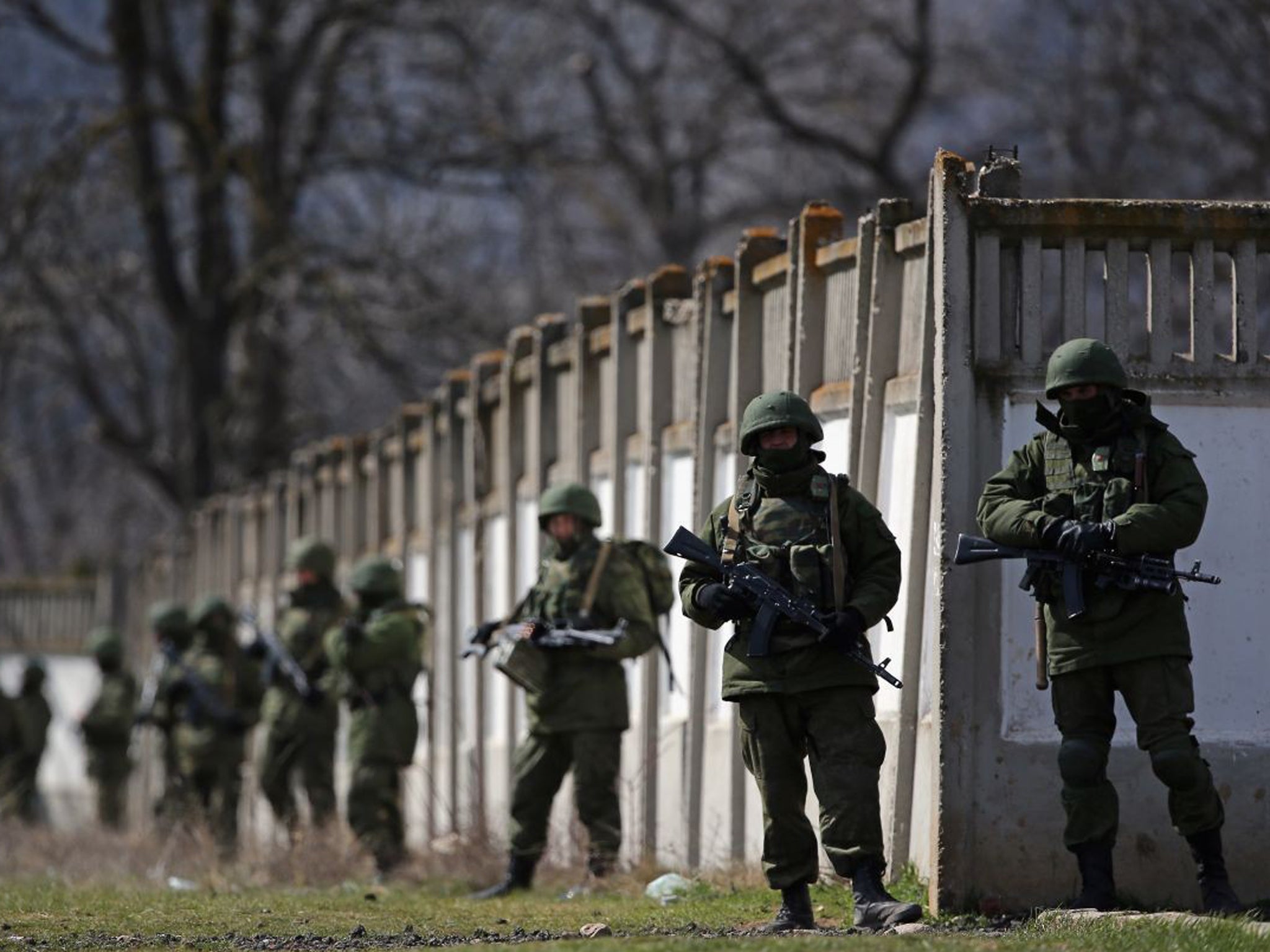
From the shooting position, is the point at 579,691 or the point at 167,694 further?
the point at 167,694

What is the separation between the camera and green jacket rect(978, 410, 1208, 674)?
8508 mm

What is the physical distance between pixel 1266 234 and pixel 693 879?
3.73m

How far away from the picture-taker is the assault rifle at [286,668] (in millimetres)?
15797

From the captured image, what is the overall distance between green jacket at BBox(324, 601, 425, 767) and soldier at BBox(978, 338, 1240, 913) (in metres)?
5.81

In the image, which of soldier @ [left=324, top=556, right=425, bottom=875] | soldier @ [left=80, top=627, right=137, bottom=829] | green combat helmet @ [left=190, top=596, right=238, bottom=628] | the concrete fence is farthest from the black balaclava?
soldier @ [left=80, top=627, right=137, bottom=829]

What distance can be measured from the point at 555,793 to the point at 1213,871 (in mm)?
3869

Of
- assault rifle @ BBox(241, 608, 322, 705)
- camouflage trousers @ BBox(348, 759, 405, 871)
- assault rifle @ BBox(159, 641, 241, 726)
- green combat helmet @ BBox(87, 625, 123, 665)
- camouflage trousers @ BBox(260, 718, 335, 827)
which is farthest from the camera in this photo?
green combat helmet @ BBox(87, 625, 123, 665)

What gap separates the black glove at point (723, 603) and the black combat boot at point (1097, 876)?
56.6 inches

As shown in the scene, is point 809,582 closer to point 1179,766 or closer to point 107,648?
point 1179,766

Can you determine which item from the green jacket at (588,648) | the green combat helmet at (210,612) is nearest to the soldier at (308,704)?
the green combat helmet at (210,612)

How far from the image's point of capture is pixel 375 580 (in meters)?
14.2

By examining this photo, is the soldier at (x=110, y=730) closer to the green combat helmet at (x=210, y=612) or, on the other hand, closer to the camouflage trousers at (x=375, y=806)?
the green combat helmet at (x=210, y=612)

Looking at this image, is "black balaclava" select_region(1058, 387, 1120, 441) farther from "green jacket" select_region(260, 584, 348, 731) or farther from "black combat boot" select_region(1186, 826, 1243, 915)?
"green jacket" select_region(260, 584, 348, 731)

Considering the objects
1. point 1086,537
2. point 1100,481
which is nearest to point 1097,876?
point 1086,537
